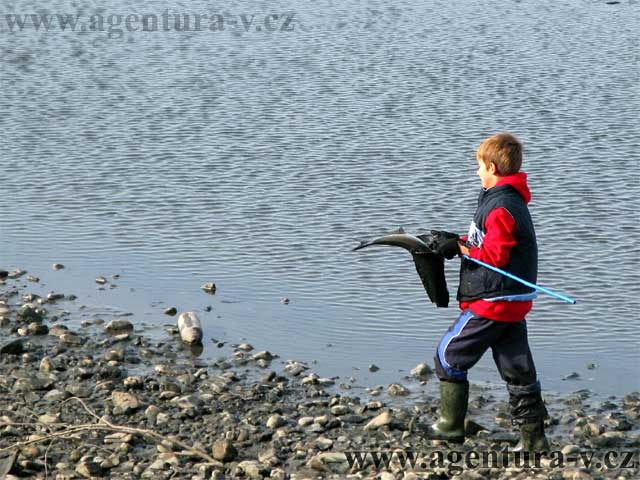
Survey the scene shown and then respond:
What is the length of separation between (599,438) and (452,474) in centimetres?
90

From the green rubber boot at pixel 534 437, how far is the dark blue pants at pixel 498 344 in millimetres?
211

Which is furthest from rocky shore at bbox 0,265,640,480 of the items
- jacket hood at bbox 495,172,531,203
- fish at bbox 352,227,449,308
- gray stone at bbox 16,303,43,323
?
jacket hood at bbox 495,172,531,203

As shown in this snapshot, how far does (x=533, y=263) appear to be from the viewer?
21.2 feet

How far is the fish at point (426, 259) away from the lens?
6750 millimetres

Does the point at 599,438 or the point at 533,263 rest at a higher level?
the point at 533,263

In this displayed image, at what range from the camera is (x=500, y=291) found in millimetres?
6398

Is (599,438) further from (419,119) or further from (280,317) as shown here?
(419,119)

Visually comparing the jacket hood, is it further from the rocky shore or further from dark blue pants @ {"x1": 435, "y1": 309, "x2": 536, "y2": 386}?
the rocky shore

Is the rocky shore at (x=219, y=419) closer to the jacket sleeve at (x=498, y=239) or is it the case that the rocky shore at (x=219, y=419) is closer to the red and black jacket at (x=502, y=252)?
the red and black jacket at (x=502, y=252)

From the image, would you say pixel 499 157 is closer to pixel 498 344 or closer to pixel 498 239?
pixel 498 239

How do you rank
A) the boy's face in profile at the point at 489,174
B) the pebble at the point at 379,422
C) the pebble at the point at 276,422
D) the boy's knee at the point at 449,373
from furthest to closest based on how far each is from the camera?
the pebble at the point at 276,422, the pebble at the point at 379,422, the boy's knee at the point at 449,373, the boy's face in profile at the point at 489,174

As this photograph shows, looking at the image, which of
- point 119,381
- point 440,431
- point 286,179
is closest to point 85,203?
point 286,179

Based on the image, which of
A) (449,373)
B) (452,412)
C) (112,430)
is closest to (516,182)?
(449,373)

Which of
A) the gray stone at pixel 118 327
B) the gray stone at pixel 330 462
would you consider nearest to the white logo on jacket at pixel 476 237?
the gray stone at pixel 330 462
